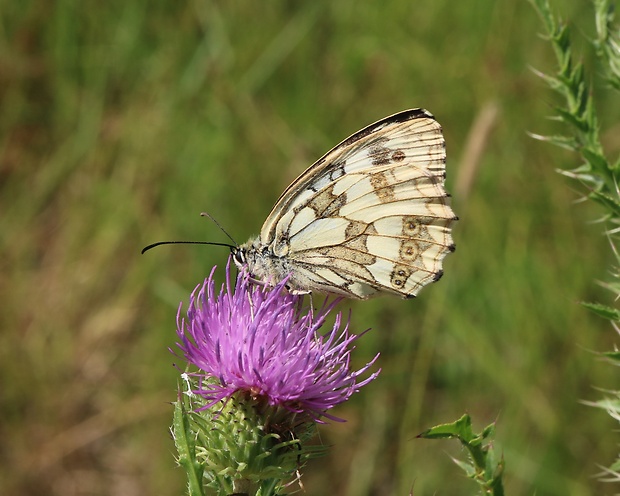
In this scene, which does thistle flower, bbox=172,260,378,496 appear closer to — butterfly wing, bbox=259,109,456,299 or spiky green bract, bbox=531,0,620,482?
butterfly wing, bbox=259,109,456,299

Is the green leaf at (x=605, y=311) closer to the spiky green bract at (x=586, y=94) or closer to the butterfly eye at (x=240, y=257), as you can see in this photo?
the spiky green bract at (x=586, y=94)

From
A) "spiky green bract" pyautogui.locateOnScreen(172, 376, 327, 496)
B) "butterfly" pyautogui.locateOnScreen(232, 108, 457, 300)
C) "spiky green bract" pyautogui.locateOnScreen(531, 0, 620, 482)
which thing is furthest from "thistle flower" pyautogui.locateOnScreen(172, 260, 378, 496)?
"spiky green bract" pyautogui.locateOnScreen(531, 0, 620, 482)

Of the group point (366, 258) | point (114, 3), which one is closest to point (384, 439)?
point (366, 258)

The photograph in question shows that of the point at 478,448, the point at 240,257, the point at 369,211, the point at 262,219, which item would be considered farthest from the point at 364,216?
the point at 262,219

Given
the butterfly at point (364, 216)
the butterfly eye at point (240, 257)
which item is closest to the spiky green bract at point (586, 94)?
the butterfly at point (364, 216)

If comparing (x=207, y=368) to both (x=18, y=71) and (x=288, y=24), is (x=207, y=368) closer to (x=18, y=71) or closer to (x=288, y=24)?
(x=288, y=24)

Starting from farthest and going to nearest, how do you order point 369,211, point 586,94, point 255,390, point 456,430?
point 369,211, point 586,94, point 255,390, point 456,430

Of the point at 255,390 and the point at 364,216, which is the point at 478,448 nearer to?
the point at 255,390
